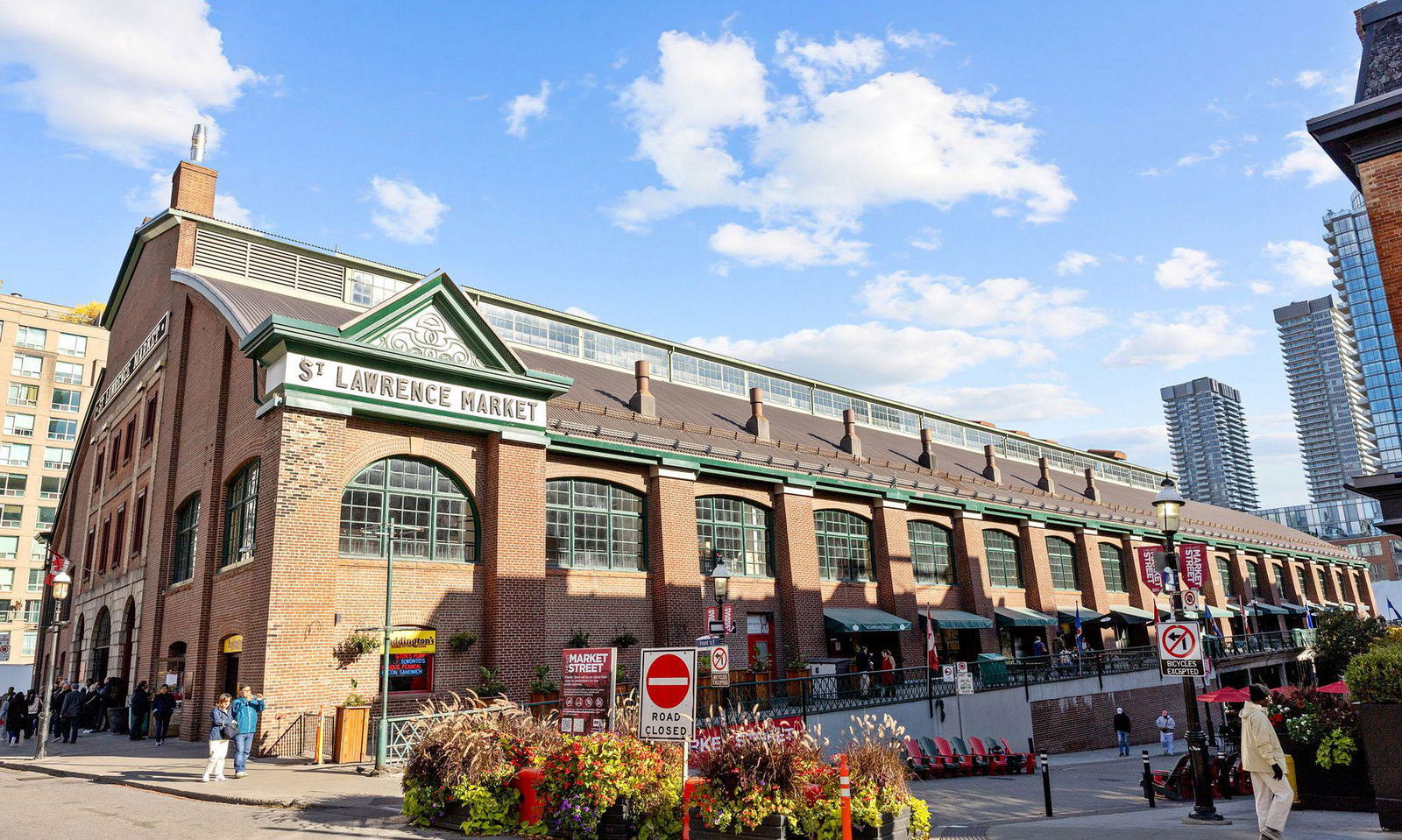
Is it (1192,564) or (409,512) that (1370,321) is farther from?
(409,512)

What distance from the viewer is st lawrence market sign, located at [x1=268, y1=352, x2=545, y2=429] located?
21.2 meters

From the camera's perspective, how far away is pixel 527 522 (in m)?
24.2

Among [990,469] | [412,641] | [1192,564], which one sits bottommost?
[412,641]

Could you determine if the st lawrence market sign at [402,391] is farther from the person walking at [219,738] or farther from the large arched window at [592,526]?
the person walking at [219,738]

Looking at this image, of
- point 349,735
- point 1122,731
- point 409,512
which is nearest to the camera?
point 349,735

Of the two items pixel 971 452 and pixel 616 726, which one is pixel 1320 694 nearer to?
pixel 616 726

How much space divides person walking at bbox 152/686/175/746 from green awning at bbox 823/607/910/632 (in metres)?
19.6

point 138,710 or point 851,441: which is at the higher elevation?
point 851,441

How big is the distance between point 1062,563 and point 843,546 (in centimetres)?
1585

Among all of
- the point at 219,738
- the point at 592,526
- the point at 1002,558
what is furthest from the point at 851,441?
the point at 219,738

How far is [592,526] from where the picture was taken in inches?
1064

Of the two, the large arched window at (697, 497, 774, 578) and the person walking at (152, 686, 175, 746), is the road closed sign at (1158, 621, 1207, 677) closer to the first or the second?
the large arched window at (697, 497, 774, 578)

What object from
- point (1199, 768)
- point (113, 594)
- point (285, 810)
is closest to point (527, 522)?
point (285, 810)

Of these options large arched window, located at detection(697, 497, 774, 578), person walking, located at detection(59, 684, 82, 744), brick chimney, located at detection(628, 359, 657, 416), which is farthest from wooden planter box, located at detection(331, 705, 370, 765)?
brick chimney, located at detection(628, 359, 657, 416)
